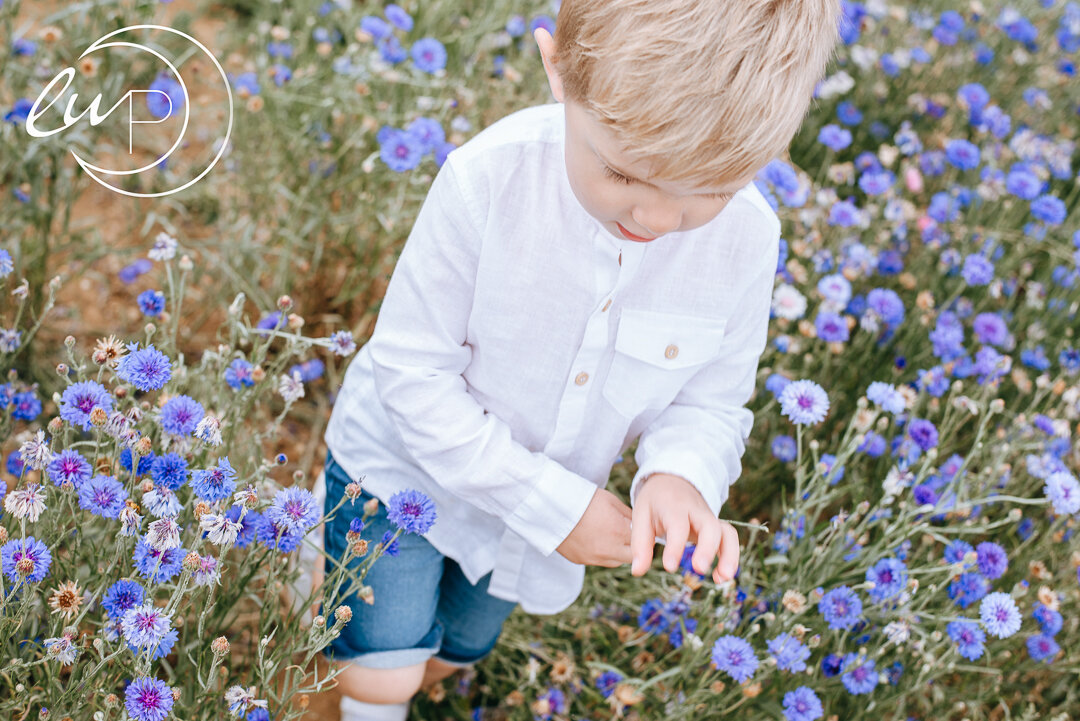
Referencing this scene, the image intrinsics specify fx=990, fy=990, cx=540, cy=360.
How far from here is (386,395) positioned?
123 cm

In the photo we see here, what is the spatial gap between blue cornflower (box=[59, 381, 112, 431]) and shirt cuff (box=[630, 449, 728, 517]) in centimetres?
63

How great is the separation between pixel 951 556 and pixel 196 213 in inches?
71.6

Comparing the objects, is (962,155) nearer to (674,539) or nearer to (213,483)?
(674,539)

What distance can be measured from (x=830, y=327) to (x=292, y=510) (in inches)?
44.3

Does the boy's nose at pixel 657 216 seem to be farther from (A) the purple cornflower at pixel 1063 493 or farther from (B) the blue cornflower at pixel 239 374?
(A) the purple cornflower at pixel 1063 493

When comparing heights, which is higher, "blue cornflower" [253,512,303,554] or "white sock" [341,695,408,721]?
"blue cornflower" [253,512,303,554]

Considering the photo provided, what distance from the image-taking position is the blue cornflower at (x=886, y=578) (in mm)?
1400

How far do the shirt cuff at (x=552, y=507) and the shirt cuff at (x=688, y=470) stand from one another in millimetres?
71

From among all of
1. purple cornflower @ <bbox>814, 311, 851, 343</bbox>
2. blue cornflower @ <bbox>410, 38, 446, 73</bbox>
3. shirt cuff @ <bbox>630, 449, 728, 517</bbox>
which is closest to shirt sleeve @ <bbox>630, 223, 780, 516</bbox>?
shirt cuff @ <bbox>630, 449, 728, 517</bbox>

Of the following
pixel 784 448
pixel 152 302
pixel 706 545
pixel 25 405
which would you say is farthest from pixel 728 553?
pixel 25 405

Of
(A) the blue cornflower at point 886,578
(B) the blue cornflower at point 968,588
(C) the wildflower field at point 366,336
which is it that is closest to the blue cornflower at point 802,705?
(C) the wildflower field at point 366,336

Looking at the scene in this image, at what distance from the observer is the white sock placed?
150 cm

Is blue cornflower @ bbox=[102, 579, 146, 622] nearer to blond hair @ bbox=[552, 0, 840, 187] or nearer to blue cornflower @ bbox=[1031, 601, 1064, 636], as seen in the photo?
blond hair @ bbox=[552, 0, 840, 187]

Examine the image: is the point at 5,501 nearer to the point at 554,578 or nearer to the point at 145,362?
the point at 145,362
